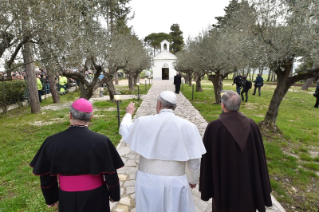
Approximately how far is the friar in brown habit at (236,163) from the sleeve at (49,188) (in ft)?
6.01

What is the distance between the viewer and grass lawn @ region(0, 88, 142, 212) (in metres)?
3.45

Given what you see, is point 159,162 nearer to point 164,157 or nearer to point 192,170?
point 164,157

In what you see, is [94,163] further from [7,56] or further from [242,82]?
[242,82]

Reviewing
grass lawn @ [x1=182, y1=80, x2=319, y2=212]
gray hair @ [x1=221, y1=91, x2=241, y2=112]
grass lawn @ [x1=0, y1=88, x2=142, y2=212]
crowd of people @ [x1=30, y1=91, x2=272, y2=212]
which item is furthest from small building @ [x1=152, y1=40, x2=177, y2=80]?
crowd of people @ [x1=30, y1=91, x2=272, y2=212]

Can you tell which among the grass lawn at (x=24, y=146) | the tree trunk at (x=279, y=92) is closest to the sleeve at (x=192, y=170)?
the grass lawn at (x=24, y=146)

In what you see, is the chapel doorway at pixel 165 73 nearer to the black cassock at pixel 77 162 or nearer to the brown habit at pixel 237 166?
the brown habit at pixel 237 166

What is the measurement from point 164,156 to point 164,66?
39.6m

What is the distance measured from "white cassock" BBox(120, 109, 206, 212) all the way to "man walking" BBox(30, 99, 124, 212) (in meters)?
Result: 0.34

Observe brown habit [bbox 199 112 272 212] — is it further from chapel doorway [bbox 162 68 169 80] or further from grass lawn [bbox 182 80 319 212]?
chapel doorway [bbox 162 68 169 80]

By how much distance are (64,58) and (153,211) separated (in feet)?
18.4

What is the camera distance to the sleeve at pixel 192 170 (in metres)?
2.21

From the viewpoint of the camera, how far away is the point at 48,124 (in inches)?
335

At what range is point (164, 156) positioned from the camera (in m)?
2.03

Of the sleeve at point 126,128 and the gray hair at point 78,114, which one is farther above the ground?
the gray hair at point 78,114
